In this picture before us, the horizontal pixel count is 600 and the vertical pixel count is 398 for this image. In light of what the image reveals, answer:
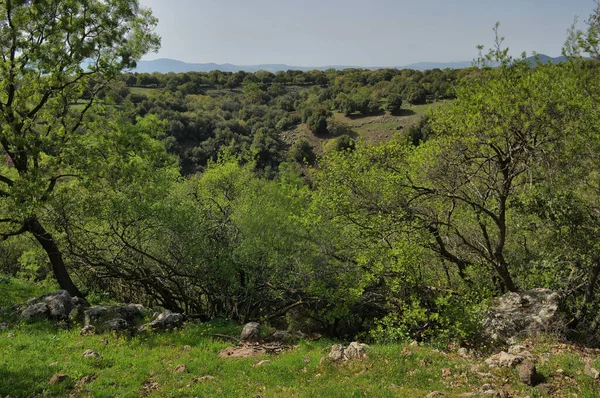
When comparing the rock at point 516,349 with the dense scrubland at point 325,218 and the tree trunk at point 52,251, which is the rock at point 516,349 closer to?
the dense scrubland at point 325,218

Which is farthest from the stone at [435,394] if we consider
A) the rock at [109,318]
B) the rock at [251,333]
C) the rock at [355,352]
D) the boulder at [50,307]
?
the boulder at [50,307]

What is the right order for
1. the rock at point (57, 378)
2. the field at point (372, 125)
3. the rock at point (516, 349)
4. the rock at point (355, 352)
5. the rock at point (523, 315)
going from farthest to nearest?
the field at point (372, 125)
the rock at point (523, 315)
the rock at point (355, 352)
the rock at point (516, 349)
the rock at point (57, 378)

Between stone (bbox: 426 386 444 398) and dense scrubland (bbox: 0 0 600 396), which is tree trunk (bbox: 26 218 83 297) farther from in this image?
stone (bbox: 426 386 444 398)

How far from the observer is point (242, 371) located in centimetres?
892

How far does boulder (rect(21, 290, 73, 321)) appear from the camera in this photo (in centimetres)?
1169

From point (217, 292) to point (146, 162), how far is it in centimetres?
586

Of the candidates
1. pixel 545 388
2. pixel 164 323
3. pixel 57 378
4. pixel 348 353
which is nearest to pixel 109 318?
pixel 164 323

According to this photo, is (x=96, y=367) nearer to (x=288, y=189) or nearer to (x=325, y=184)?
(x=325, y=184)

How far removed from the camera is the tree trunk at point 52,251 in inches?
524

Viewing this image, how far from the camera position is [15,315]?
11750mm

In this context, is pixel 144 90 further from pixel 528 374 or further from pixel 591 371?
pixel 591 371

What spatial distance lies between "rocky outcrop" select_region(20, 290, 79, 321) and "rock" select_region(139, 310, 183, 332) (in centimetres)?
273

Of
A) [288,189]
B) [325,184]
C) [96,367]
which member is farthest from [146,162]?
[288,189]

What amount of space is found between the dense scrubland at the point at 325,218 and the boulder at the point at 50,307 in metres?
0.73
